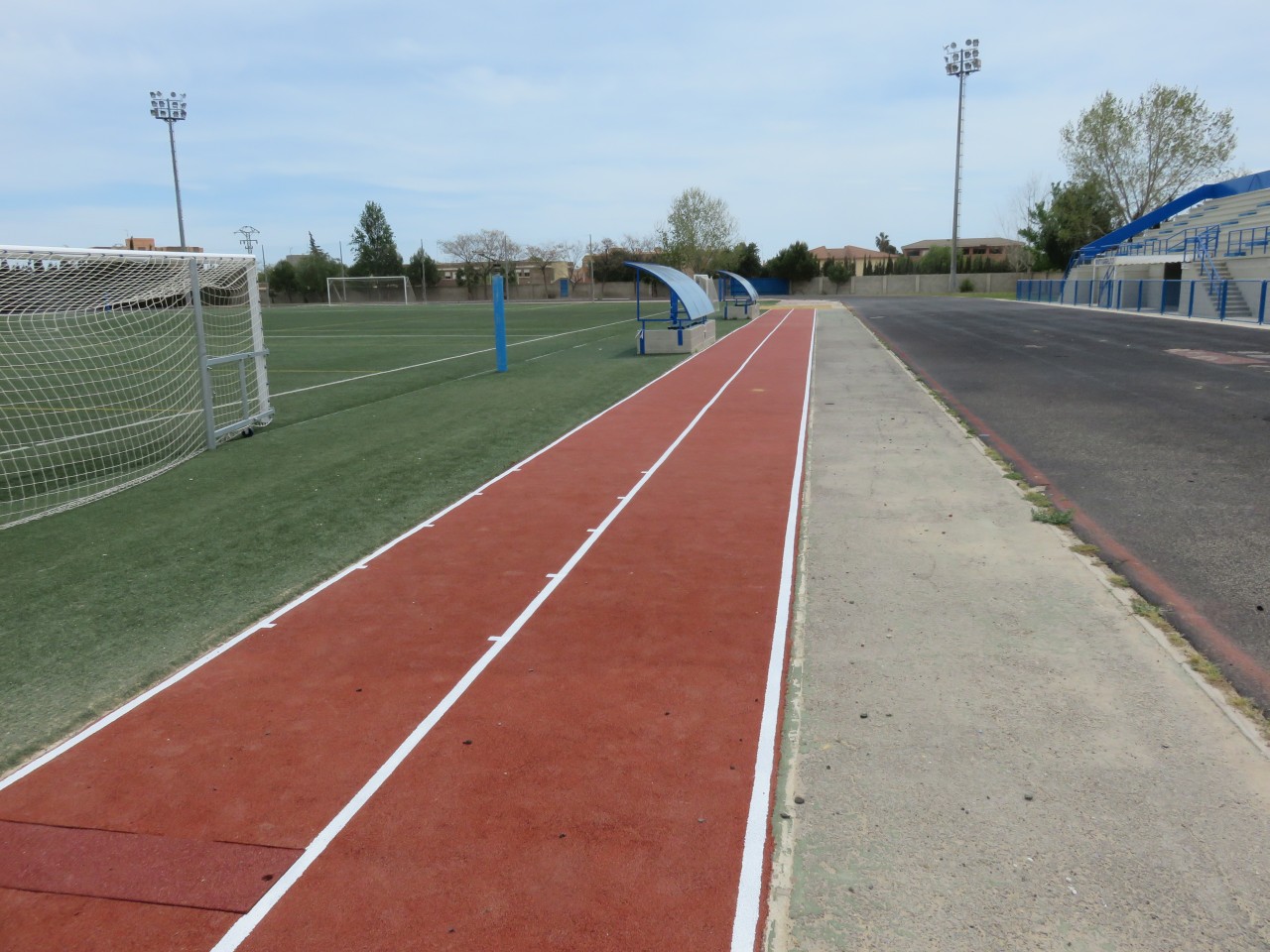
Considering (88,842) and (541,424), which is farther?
(541,424)

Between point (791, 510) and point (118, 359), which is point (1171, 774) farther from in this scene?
point (118, 359)

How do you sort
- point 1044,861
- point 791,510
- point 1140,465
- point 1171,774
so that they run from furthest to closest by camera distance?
point 1140,465, point 791,510, point 1171,774, point 1044,861

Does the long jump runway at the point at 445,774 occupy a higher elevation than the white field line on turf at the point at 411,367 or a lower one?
lower

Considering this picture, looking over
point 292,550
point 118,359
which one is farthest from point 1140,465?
point 118,359

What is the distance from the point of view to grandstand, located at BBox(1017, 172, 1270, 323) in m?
36.4

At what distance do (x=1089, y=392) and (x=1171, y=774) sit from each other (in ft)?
44.5

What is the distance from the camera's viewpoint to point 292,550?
7410mm

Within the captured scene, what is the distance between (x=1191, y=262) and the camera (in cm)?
4297

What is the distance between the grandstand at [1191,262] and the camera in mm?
36388

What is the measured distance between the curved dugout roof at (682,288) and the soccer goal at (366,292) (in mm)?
61830

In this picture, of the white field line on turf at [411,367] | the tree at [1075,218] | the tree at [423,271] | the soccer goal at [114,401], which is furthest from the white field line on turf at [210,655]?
the tree at [423,271]

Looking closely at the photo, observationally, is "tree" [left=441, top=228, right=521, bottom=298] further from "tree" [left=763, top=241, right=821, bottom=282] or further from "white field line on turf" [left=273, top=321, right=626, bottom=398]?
"white field line on turf" [left=273, top=321, right=626, bottom=398]

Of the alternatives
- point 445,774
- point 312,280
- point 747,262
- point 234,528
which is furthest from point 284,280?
point 445,774

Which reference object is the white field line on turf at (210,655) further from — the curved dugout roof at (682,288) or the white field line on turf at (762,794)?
the curved dugout roof at (682,288)
